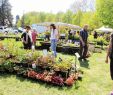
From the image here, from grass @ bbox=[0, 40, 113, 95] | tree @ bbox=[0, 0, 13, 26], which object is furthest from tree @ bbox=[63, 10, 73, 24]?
grass @ bbox=[0, 40, 113, 95]

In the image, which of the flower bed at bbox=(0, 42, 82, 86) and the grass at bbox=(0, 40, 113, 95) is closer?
the grass at bbox=(0, 40, 113, 95)

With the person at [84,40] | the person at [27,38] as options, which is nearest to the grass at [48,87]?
the person at [84,40]

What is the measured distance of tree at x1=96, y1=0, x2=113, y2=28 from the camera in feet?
149

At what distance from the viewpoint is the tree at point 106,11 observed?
45312 millimetres

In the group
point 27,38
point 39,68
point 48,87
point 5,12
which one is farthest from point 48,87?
point 5,12

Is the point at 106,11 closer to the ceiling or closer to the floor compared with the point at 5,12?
closer to the ceiling

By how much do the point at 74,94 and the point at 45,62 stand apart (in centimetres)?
192

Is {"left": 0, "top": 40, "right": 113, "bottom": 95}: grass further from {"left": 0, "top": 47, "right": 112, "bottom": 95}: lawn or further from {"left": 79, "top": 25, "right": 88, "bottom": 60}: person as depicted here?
{"left": 79, "top": 25, "right": 88, "bottom": 60}: person

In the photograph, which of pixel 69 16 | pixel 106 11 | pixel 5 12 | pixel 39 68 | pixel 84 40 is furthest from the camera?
pixel 69 16

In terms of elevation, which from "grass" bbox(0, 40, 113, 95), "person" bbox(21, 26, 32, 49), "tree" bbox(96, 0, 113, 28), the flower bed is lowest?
"grass" bbox(0, 40, 113, 95)

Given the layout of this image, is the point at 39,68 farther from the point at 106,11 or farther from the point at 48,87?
the point at 106,11

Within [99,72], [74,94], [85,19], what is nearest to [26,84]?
[74,94]

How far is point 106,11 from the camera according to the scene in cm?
4569

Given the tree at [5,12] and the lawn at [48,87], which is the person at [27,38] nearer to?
the lawn at [48,87]
